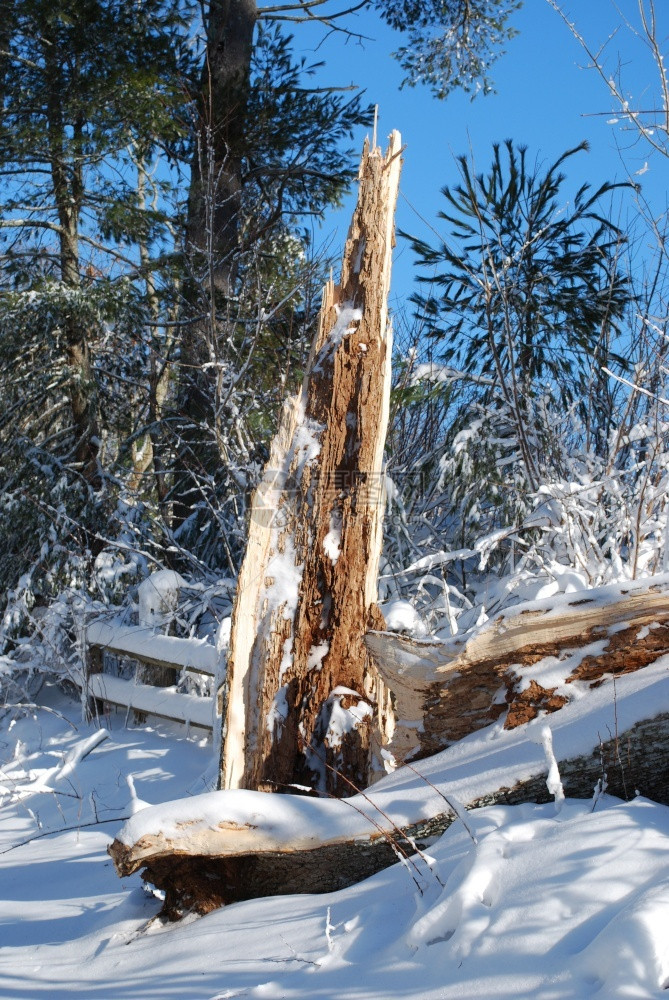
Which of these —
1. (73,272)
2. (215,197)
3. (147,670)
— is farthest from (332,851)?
(73,272)

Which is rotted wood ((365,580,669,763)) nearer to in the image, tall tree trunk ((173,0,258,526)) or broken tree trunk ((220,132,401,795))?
broken tree trunk ((220,132,401,795))

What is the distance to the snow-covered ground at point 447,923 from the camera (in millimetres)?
1680

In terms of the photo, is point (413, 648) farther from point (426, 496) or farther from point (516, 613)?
point (426, 496)

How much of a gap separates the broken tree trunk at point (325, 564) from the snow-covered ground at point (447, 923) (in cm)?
43

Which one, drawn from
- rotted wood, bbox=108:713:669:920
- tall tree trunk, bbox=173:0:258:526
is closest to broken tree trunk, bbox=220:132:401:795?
rotted wood, bbox=108:713:669:920

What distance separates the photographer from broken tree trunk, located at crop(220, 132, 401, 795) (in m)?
3.19

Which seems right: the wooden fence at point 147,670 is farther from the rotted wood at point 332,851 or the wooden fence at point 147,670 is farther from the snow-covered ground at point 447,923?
the snow-covered ground at point 447,923

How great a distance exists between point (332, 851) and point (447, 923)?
73cm

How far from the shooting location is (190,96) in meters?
8.84

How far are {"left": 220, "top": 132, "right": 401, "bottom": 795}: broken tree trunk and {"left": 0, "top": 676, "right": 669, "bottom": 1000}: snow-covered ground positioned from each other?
43 cm

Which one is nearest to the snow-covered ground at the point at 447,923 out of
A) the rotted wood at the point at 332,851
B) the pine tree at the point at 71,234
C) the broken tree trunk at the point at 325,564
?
the rotted wood at the point at 332,851

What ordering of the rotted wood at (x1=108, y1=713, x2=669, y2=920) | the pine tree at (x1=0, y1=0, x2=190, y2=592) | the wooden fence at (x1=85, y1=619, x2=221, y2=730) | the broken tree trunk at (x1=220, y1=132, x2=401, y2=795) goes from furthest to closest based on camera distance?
the pine tree at (x1=0, y1=0, x2=190, y2=592) → the wooden fence at (x1=85, y1=619, x2=221, y2=730) → the broken tree trunk at (x1=220, y1=132, x2=401, y2=795) → the rotted wood at (x1=108, y1=713, x2=669, y2=920)

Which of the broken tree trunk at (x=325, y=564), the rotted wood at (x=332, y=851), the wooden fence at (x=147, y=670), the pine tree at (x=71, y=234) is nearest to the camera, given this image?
the rotted wood at (x=332, y=851)

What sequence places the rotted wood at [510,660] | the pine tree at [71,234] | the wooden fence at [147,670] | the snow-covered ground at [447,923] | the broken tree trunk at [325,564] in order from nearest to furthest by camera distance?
the snow-covered ground at [447,923]
the rotted wood at [510,660]
the broken tree trunk at [325,564]
the wooden fence at [147,670]
the pine tree at [71,234]
